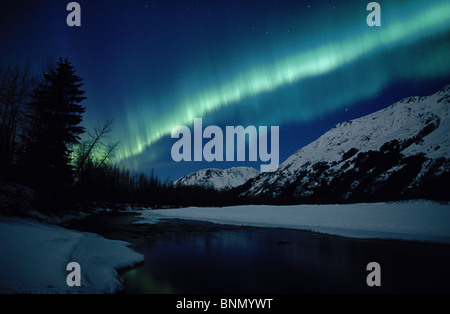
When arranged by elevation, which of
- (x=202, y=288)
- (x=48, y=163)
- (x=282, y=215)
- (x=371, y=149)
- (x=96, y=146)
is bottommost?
(x=282, y=215)

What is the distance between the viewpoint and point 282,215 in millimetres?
29141

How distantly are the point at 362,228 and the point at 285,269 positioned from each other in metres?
14.8

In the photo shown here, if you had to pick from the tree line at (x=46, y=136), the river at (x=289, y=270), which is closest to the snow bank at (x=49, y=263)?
the river at (x=289, y=270)

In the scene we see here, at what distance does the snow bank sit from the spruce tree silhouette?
1853cm

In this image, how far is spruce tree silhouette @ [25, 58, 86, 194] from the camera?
23.4m

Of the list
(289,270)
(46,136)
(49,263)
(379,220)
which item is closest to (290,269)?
(289,270)

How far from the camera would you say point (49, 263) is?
6.70m

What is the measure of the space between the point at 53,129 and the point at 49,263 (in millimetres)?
24918

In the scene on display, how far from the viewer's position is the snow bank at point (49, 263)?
5129 mm

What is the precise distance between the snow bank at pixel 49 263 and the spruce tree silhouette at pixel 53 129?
60.8ft

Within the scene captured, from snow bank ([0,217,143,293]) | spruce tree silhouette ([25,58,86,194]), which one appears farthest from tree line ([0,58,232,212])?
snow bank ([0,217,143,293])
